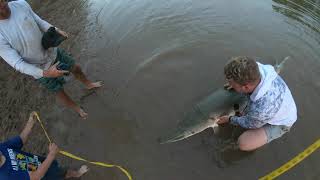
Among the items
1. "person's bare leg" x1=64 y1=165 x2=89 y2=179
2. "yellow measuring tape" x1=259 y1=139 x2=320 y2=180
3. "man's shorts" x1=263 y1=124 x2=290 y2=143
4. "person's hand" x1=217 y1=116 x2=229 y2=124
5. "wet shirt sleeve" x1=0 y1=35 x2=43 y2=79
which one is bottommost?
"person's bare leg" x1=64 y1=165 x2=89 y2=179

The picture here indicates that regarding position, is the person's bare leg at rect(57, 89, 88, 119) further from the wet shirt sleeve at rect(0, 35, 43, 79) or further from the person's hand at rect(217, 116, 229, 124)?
the person's hand at rect(217, 116, 229, 124)

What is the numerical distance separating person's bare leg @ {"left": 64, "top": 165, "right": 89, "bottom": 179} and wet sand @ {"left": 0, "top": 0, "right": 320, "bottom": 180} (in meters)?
0.09

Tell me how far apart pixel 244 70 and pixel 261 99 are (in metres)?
0.45

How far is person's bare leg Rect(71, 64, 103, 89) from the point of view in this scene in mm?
5172

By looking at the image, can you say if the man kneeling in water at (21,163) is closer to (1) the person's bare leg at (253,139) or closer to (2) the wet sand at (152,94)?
(2) the wet sand at (152,94)

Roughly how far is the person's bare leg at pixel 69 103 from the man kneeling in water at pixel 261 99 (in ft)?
7.93

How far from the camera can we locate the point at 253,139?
4.16 m

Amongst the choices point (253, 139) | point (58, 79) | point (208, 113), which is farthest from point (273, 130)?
point (58, 79)

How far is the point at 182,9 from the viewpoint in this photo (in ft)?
23.0

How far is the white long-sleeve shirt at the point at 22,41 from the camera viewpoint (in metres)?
4.14

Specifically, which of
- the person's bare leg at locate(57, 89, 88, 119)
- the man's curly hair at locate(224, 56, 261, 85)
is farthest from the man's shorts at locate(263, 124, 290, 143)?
the person's bare leg at locate(57, 89, 88, 119)

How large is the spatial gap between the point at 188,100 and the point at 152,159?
3.88 feet

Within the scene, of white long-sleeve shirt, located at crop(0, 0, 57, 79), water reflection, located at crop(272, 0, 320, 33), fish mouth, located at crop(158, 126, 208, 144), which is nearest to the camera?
white long-sleeve shirt, located at crop(0, 0, 57, 79)

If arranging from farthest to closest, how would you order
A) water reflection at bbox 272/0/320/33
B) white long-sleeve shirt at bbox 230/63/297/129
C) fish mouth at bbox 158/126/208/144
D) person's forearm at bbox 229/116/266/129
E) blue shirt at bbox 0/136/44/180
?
1. water reflection at bbox 272/0/320/33
2. fish mouth at bbox 158/126/208/144
3. person's forearm at bbox 229/116/266/129
4. white long-sleeve shirt at bbox 230/63/297/129
5. blue shirt at bbox 0/136/44/180
